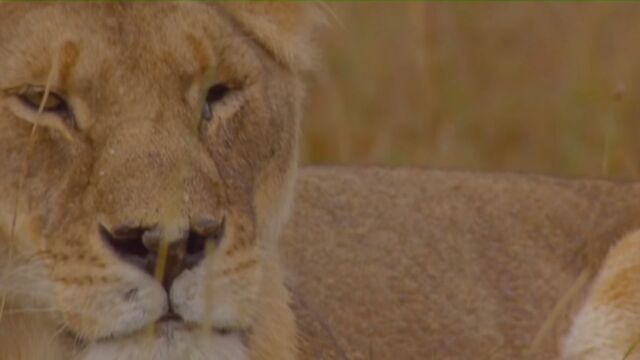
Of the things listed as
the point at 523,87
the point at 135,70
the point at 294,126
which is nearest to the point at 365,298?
the point at 294,126

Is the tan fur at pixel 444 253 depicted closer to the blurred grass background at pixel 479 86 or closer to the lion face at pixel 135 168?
the lion face at pixel 135 168

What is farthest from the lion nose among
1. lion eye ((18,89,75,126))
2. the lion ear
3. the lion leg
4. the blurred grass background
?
the blurred grass background

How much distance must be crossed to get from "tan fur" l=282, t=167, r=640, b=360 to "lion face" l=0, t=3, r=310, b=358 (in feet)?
3.54

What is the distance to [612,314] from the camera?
5.19 metres

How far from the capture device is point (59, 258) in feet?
12.5

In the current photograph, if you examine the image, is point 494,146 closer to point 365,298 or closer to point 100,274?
point 365,298

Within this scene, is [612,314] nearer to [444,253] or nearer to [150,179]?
[444,253]

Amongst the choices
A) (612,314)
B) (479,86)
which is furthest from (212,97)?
(479,86)

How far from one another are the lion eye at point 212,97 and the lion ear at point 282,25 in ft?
0.64

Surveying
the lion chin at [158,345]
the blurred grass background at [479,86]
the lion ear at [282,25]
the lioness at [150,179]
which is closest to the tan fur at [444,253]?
the lioness at [150,179]

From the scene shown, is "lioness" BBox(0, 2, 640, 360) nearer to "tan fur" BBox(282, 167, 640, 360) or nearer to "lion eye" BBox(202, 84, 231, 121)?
"lion eye" BBox(202, 84, 231, 121)

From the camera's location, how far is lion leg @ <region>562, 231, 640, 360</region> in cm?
511

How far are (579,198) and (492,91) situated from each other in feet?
8.40

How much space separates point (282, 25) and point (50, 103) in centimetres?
69
